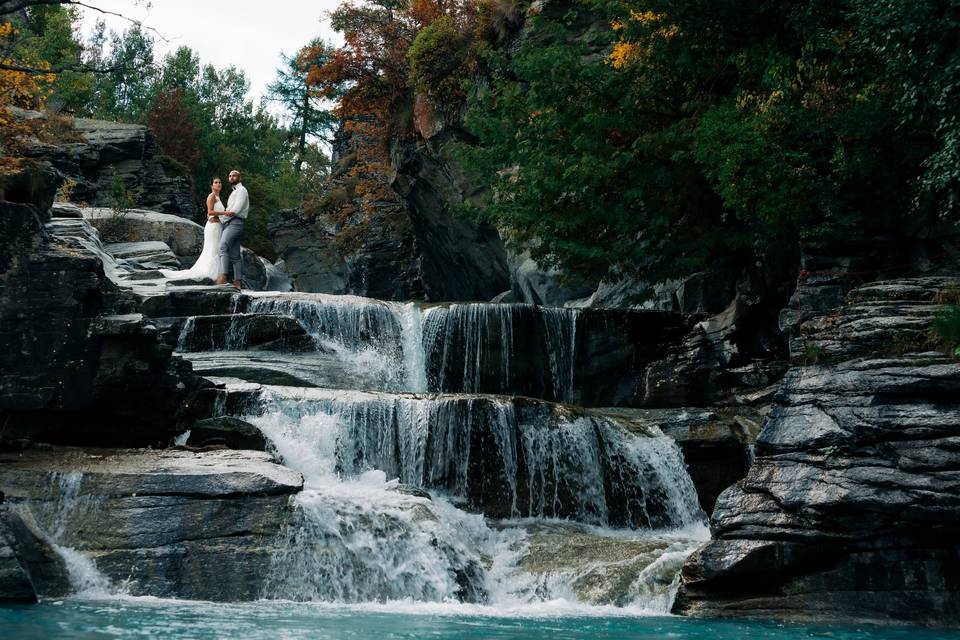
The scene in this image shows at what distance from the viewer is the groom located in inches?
837

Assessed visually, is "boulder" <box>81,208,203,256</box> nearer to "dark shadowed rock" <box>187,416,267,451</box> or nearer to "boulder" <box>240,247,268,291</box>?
"boulder" <box>240,247,268,291</box>

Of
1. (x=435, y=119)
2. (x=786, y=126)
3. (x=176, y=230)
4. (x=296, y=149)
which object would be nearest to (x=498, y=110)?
(x=786, y=126)

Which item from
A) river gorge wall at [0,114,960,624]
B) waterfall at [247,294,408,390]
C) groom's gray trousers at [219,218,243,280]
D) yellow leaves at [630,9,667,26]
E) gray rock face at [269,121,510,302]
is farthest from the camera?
gray rock face at [269,121,510,302]

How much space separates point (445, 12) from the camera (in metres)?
28.0

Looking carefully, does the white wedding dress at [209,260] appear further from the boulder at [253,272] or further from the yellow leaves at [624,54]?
the yellow leaves at [624,54]

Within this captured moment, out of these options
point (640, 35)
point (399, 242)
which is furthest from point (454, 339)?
point (399, 242)

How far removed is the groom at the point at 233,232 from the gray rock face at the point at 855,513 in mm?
13752

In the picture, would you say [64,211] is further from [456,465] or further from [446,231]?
[456,465]

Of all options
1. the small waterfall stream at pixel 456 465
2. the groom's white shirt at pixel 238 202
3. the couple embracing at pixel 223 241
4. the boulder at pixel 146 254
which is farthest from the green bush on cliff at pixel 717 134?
the boulder at pixel 146 254

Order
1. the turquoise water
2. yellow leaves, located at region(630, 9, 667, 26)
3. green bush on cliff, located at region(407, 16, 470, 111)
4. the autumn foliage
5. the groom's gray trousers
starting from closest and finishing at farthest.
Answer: the turquoise water → yellow leaves, located at region(630, 9, 667, 26) → the groom's gray trousers → green bush on cliff, located at region(407, 16, 470, 111) → the autumn foliage

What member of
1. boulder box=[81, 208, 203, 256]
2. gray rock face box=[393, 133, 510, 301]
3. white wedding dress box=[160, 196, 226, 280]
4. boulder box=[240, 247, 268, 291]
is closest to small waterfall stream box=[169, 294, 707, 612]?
white wedding dress box=[160, 196, 226, 280]

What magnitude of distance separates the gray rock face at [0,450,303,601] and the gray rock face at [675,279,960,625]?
4.73 meters

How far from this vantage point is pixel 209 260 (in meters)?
22.0

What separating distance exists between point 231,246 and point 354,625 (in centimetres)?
1469
